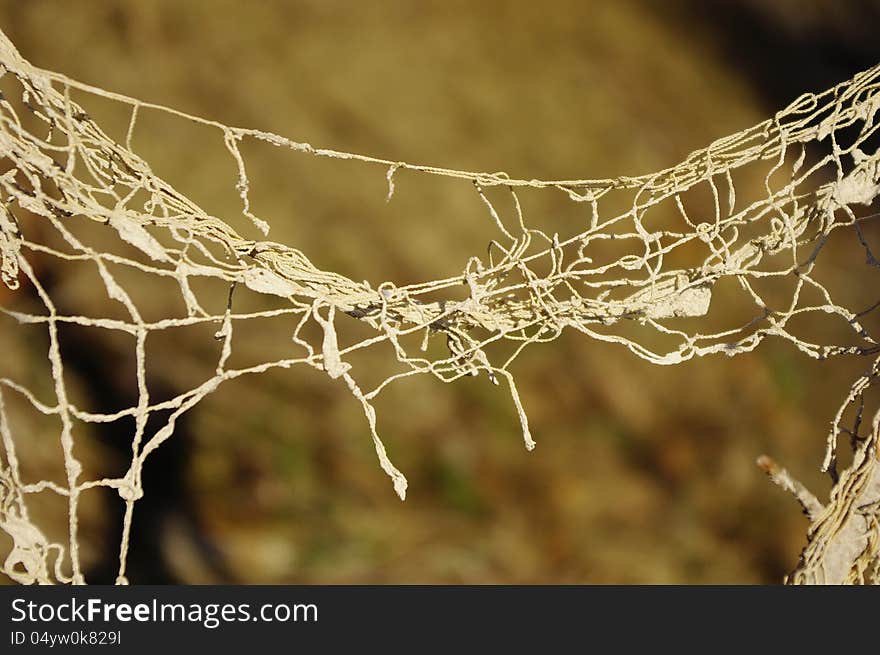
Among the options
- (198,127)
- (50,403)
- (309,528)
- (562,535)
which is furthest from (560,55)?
(50,403)

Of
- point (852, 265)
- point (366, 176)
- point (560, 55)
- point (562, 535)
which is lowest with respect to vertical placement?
point (562, 535)

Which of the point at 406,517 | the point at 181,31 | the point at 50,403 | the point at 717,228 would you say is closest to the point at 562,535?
the point at 406,517

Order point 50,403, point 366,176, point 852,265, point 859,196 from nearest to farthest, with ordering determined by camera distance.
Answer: point 859,196, point 50,403, point 852,265, point 366,176

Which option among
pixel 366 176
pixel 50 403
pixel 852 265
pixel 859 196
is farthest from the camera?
pixel 366 176

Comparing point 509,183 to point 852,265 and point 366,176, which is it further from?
point 852,265

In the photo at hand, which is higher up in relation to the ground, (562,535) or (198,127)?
(198,127)

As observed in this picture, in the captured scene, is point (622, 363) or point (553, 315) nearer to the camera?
point (553, 315)

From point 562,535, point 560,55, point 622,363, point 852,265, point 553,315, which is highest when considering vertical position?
point 560,55

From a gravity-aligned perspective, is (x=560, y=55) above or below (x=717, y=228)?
above

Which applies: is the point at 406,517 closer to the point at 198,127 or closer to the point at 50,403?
the point at 50,403
